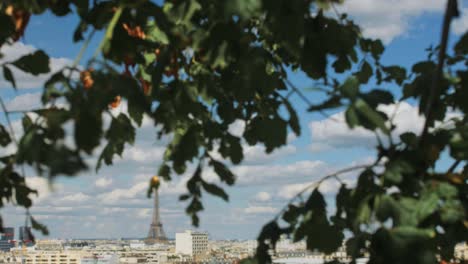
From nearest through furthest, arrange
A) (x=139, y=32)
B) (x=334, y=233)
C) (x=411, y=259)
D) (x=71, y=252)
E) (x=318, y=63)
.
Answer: (x=411, y=259)
(x=318, y=63)
(x=334, y=233)
(x=139, y=32)
(x=71, y=252)

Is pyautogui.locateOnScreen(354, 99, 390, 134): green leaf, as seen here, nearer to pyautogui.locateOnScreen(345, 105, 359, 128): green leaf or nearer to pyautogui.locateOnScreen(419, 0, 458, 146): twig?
pyautogui.locateOnScreen(345, 105, 359, 128): green leaf

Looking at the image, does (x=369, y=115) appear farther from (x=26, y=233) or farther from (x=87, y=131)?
(x=26, y=233)

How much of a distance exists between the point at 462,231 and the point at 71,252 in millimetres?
200805

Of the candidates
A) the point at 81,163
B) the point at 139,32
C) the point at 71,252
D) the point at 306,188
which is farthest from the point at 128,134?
the point at 71,252

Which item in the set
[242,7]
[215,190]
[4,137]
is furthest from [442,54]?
[4,137]

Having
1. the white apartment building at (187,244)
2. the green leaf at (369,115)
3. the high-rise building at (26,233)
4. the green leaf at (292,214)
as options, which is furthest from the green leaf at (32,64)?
the white apartment building at (187,244)

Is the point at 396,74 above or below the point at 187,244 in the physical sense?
below

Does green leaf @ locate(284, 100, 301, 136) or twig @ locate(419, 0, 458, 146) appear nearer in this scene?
twig @ locate(419, 0, 458, 146)

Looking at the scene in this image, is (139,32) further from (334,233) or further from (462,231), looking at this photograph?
(462,231)

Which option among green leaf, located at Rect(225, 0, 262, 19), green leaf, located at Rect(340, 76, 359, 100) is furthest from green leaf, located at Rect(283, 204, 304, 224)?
green leaf, located at Rect(225, 0, 262, 19)

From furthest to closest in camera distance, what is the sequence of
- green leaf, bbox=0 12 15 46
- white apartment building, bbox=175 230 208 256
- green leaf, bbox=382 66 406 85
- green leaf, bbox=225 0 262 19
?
1. white apartment building, bbox=175 230 208 256
2. green leaf, bbox=382 66 406 85
3. green leaf, bbox=0 12 15 46
4. green leaf, bbox=225 0 262 19

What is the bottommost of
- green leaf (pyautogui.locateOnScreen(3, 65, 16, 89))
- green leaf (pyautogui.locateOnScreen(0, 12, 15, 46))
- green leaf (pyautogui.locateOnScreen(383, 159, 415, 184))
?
green leaf (pyautogui.locateOnScreen(383, 159, 415, 184))

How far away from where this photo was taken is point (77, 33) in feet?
7.72

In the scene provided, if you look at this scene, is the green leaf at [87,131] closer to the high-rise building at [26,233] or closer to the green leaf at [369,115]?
the green leaf at [369,115]
